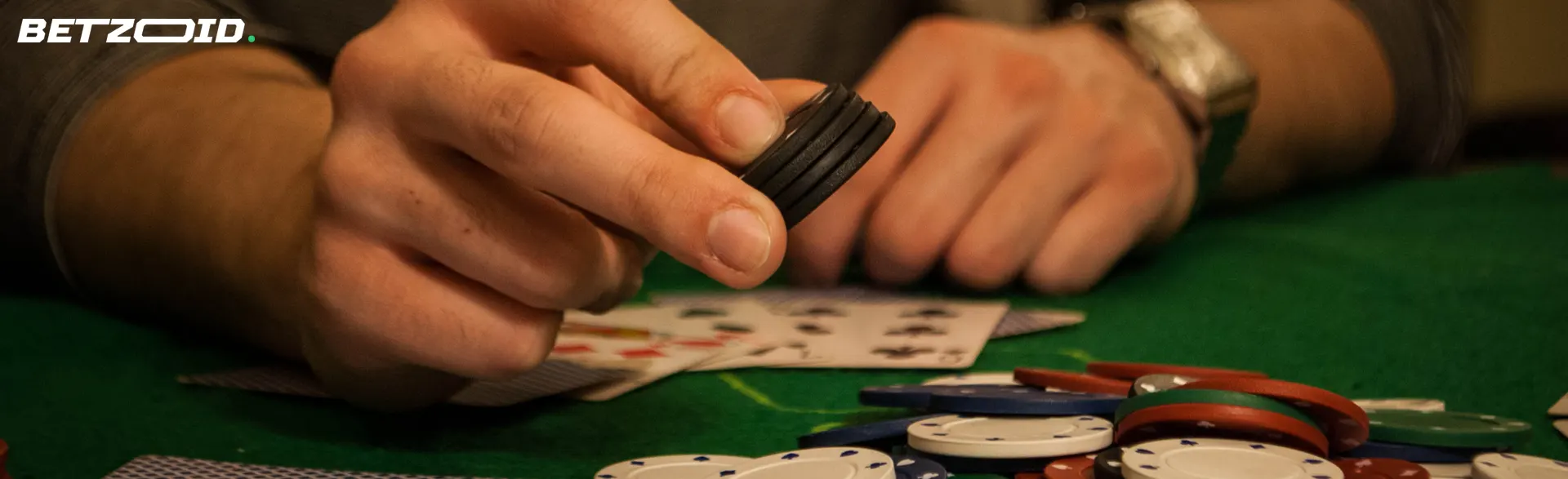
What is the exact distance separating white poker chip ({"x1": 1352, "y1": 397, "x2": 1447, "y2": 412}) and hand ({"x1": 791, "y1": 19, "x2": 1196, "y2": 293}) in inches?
21.4

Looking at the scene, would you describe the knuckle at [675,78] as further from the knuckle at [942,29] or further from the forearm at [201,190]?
the knuckle at [942,29]

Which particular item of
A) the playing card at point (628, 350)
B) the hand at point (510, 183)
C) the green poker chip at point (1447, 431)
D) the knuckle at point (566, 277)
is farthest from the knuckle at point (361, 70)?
the green poker chip at point (1447, 431)

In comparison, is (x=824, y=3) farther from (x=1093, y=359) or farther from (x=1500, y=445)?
(x=1500, y=445)

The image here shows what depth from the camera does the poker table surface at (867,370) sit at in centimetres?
96

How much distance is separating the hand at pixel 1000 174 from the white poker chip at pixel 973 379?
0.40m

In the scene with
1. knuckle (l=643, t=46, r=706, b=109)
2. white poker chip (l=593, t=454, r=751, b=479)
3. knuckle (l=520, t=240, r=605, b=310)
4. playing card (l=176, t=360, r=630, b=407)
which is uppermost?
knuckle (l=643, t=46, r=706, b=109)

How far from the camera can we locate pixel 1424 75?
2.50 metres

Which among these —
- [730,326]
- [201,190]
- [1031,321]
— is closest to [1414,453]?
[1031,321]

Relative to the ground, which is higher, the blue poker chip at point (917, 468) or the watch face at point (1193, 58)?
the watch face at point (1193, 58)

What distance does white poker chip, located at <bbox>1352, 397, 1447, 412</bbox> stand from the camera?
1.03m

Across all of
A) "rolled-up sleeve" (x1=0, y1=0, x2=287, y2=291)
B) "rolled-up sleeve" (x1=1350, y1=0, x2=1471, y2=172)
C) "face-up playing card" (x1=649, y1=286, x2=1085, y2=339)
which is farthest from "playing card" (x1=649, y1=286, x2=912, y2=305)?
"rolled-up sleeve" (x1=1350, y1=0, x2=1471, y2=172)

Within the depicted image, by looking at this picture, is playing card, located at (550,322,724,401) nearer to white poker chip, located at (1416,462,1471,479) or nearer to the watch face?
white poker chip, located at (1416,462,1471,479)

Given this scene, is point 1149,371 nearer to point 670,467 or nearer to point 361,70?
point 670,467

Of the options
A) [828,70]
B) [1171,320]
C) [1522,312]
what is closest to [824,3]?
[828,70]
